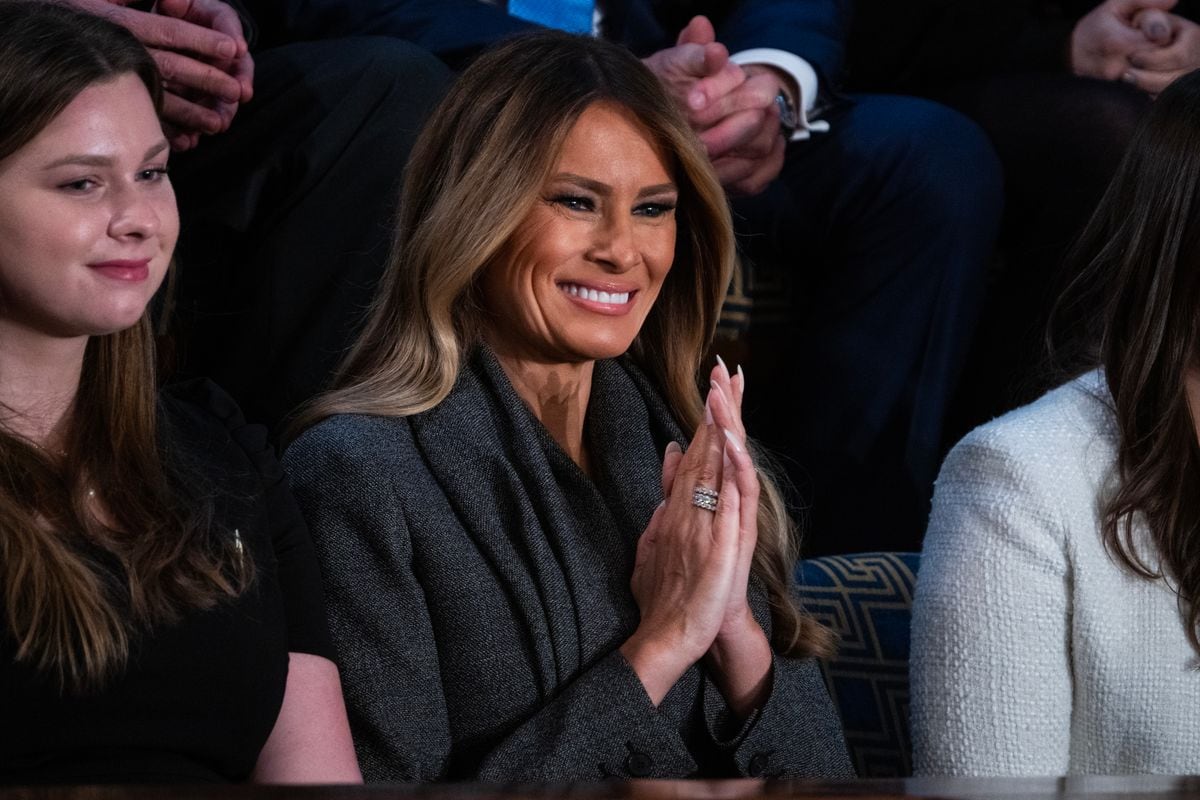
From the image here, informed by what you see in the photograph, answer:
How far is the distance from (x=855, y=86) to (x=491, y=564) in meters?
1.28

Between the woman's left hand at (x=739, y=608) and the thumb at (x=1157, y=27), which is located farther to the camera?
the thumb at (x=1157, y=27)

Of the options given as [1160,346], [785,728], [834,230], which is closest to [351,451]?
[785,728]

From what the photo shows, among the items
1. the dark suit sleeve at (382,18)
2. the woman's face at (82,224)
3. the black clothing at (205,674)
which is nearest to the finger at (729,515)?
the black clothing at (205,674)

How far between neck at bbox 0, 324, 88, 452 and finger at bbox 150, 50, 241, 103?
490 millimetres

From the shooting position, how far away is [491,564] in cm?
147

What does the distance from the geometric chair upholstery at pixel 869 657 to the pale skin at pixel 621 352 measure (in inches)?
8.0

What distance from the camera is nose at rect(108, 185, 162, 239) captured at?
→ 1275 mm

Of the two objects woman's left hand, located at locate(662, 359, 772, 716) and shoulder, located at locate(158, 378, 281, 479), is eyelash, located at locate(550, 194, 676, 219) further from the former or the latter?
shoulder, located at locate(158, 378, 281, 479)

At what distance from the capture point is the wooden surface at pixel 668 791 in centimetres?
64

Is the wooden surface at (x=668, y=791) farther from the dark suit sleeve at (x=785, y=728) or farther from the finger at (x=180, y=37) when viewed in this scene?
the finger at (x=180, y=37)

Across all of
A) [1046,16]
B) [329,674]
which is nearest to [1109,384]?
[329,674]

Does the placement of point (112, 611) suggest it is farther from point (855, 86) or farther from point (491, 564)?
point (855, 86)

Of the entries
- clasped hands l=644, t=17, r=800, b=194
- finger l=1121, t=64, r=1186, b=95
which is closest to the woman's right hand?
clasped hands l=644, t=17, r=800, b=194

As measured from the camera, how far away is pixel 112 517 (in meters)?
1.28
